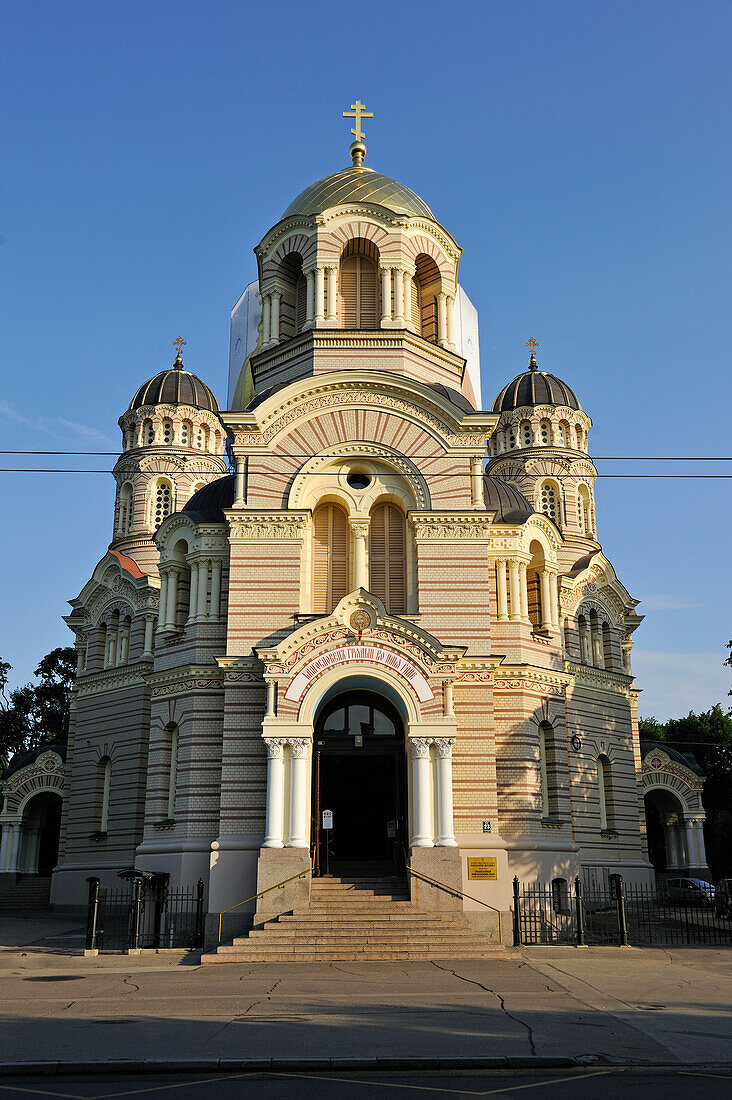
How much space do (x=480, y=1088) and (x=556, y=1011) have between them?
4413 mm

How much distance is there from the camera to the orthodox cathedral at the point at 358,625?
23609mm

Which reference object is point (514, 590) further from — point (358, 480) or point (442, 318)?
point (442, 318)

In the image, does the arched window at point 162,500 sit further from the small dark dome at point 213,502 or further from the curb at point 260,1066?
the curb at point 260,1066

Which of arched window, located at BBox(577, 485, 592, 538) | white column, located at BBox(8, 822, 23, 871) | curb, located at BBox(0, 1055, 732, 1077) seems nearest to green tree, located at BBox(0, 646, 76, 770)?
white column, located at BBox(8, 822, 23, 871)

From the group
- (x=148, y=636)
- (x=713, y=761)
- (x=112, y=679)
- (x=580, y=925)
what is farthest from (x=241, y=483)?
(x=713, y=761)

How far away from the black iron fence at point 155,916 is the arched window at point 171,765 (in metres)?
2.42

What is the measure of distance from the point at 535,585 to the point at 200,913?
44.8ft

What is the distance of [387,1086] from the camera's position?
9.37 meters

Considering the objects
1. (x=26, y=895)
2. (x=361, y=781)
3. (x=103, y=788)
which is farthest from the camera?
(x=26, y=895)

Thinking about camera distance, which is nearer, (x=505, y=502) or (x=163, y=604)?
(x=163, y=604)

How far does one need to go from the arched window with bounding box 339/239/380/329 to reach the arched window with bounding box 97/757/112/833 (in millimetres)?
19170

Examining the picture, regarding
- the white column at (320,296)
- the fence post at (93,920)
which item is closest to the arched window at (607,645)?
the white column at (320,296)

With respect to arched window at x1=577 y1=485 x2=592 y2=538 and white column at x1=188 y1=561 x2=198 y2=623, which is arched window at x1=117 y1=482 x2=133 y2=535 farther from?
arched window at x1=577 y1=485 x2=592 y2=538

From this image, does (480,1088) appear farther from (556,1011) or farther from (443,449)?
(443,449)
